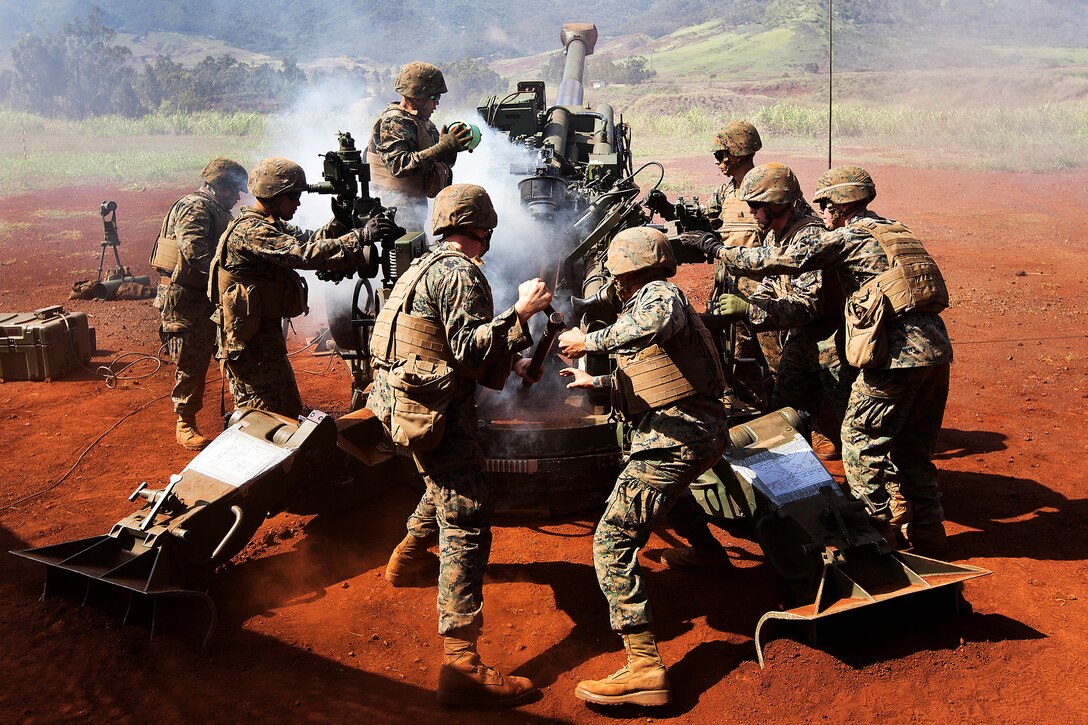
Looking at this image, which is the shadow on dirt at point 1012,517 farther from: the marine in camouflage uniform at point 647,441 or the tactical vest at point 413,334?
the tactical vest at point 413,334

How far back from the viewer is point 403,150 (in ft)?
23.7

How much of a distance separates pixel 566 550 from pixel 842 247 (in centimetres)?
244

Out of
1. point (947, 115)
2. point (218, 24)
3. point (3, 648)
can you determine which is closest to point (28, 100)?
point (218, 24)

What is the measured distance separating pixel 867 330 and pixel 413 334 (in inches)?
99.5

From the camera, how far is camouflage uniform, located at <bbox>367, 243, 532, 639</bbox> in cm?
422

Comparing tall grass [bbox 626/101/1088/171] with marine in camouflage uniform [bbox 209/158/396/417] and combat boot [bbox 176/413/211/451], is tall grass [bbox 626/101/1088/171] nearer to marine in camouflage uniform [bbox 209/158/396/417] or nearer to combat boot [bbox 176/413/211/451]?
combat boot [bbox 176/413/211/451]

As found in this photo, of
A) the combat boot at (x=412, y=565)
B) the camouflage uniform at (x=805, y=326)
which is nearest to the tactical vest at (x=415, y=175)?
the camouflage uniform at (x=805, y=326)

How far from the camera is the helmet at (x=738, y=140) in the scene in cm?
738

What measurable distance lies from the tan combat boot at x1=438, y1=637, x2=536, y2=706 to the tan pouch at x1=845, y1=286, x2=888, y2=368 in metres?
2.55

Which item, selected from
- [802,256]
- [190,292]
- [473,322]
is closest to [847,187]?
[802,256]

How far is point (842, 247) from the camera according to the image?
5.25 meters

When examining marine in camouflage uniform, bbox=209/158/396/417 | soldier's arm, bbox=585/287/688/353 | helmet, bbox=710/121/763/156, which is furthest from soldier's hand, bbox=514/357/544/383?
helmet, bbox=710/121/763/156

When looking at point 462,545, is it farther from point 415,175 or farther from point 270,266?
point 415,175

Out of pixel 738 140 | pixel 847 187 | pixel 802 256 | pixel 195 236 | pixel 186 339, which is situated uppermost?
pixel 738 140
